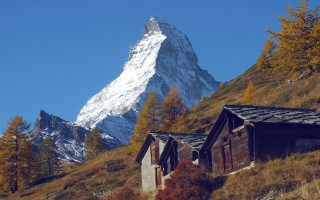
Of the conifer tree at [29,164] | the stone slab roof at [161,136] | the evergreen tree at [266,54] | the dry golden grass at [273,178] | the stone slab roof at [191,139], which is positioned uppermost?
the evergreen tree at [266,54]

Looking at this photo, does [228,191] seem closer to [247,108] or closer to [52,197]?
[247,108]

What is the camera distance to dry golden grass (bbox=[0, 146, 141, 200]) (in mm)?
59475

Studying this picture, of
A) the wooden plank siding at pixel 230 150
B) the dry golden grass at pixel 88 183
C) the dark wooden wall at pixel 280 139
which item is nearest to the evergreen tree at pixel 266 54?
the dry golden grass at pixel 88 183

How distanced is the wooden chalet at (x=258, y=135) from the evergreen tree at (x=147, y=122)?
111 feet

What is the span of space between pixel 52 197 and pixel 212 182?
116 ft

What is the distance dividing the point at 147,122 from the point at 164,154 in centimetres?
2774

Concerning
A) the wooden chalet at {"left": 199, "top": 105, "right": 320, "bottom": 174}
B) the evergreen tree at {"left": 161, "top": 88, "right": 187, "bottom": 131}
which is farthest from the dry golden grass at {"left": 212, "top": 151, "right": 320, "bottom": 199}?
the evergreen tree at {"left": 161, "top": 88, "right": 187, "bottom": 131}

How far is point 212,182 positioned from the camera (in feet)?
96.4

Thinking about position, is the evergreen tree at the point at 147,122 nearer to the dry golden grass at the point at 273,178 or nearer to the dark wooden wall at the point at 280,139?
the dark wooden wall at the point at 280,139

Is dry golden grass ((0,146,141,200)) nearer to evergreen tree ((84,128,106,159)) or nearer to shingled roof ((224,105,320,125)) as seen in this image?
evergreen tree ((84,128,106,159))

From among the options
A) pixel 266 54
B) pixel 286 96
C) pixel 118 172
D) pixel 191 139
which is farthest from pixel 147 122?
pixel 266 54

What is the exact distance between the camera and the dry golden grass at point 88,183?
195 ft

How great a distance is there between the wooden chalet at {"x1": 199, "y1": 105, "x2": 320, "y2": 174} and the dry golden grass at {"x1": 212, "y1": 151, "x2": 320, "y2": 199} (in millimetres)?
1495

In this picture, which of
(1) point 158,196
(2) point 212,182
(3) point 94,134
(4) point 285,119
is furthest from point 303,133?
(3) point 94,134
